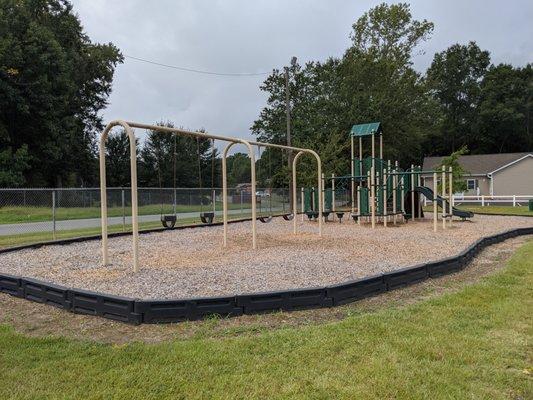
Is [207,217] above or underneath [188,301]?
above

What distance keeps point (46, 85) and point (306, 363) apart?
33.9 meters

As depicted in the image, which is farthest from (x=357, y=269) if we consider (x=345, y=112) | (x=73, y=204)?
(x=345, y=112)

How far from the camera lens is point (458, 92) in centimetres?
6675

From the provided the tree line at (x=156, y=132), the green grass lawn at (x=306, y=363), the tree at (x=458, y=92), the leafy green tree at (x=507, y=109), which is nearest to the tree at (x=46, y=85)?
the tree line at (x=156, y=132)

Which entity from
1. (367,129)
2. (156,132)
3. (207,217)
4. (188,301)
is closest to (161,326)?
(188,301)

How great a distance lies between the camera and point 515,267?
313 inches

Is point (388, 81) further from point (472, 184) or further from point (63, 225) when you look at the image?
point (63, 225)

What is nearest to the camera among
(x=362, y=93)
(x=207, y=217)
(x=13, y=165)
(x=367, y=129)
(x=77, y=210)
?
(x=77, y=210)

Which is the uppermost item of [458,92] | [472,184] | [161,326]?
[458,92]

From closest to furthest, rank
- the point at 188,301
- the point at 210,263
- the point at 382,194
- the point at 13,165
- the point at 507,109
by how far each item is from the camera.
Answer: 1. the point at 188,301
2. the point at 210,263
3. the point at 382,194
4. the point at 13,165
5. the point at 507,109

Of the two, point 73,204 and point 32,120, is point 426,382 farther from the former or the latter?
point 32,120

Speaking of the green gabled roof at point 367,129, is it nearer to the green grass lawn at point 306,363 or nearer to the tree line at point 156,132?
the tree line at point 156,132

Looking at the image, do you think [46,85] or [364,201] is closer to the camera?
[364,201]

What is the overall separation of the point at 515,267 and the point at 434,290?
8.10 feet
